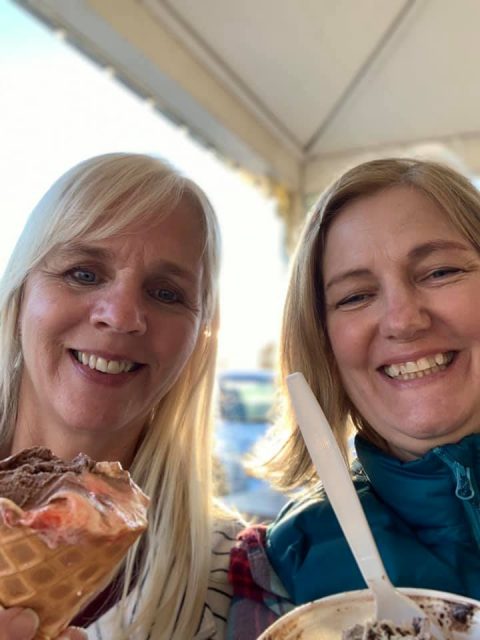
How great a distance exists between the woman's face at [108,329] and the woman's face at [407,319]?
306 millimetres

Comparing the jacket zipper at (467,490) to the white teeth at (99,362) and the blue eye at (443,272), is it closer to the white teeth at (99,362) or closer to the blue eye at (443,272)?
the blue eye at (443,272)

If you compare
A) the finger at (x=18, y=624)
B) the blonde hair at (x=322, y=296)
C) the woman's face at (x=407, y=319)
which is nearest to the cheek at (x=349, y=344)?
the woman's face at (x=407, y=319)

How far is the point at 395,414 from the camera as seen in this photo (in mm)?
975

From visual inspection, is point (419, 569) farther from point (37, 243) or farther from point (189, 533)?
point (37, 243)

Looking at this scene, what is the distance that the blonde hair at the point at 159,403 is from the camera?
1021mm

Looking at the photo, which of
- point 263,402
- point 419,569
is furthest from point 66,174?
point 263,402

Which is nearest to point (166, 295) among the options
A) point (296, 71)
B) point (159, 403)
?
point (159, 403)

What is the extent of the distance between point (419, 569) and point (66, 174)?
3.27 ft

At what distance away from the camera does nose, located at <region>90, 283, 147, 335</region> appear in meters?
0.97

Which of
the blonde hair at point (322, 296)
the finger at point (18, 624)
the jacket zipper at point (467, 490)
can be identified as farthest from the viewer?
the blonde hair at point (322, 296)

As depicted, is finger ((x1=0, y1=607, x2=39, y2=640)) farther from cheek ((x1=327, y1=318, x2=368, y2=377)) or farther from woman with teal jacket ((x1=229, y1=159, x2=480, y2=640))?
cheek ((x1=327, y1=318, x2=368, y2=377))

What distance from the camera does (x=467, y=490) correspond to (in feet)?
3.02

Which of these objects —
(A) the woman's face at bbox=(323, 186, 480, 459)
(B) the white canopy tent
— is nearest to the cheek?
(A) the woman's face at bbox=(323, 186, 480, 459)

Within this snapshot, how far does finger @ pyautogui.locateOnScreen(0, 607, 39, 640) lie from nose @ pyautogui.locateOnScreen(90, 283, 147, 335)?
46cm
